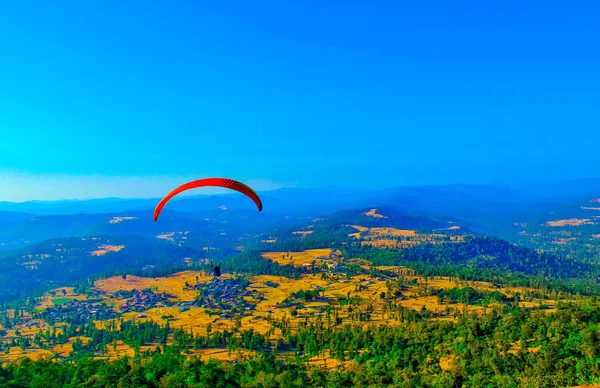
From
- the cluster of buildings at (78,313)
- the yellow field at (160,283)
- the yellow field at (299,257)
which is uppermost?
the yellow field at (299,257)

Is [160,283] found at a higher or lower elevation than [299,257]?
lower

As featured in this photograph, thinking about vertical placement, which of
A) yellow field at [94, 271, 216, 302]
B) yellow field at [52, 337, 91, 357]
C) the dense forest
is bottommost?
yellow field at [52, 337, 91, 357]

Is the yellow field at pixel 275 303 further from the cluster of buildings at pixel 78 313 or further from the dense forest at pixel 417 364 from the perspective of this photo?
the cluster of buildings at pixel 78 313

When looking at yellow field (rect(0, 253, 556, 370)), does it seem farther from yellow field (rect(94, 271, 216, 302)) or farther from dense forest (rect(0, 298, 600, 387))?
dense forest (rect(0, 298, 600, 387))

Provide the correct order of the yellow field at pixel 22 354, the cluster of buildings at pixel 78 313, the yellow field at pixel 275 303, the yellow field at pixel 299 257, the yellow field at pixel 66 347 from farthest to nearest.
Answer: the yellow field at pixel 299 257
the cluster of buildings at pixel 78 313
the yellow field at pixel 275 303
the yellow field at pixel 66 347
the yellow field at pixel 22 354

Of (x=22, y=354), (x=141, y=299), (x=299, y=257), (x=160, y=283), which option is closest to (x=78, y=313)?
(x=141, y=299)

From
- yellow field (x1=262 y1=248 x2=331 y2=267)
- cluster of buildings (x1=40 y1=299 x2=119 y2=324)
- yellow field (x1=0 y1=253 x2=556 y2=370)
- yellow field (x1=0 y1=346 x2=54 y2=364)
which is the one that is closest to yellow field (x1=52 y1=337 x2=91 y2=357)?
yellow field (x1=0 y1=253 x2=556 y2=370)

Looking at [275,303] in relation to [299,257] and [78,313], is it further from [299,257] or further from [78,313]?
[299,257]

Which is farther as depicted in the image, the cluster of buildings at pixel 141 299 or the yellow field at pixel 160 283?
the yellow field at pixel 160 283

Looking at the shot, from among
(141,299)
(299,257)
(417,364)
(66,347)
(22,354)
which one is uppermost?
(417,364)

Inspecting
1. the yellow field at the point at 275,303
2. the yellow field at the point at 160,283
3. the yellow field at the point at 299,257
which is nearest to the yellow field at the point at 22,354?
the yellow field at the point at 275,303

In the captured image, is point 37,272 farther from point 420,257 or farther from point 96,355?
point 420,257
